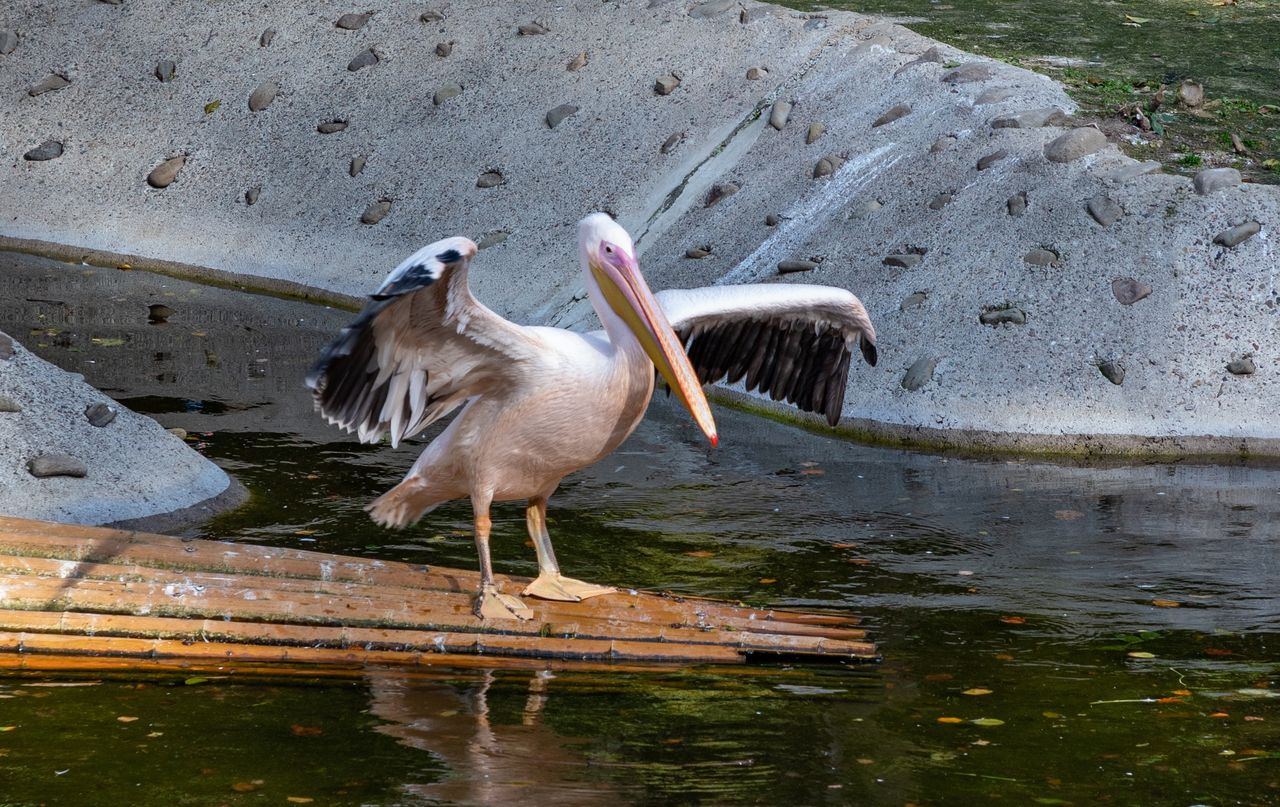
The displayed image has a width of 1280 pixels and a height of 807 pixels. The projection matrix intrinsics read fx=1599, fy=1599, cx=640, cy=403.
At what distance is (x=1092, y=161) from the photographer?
11.1 meters

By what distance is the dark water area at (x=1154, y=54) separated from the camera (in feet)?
38.6

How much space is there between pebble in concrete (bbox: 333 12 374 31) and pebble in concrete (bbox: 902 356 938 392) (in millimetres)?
8086

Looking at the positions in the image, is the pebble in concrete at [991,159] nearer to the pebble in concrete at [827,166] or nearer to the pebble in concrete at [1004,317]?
the pebble in concrete at [827,166]

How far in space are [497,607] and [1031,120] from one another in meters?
7.25

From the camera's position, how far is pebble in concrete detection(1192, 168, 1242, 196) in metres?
10.7

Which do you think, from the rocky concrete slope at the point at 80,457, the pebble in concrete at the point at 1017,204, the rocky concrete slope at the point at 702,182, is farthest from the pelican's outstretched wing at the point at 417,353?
the pebble in concrete at the point at 1017,204

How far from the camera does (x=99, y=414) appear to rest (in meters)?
8.02

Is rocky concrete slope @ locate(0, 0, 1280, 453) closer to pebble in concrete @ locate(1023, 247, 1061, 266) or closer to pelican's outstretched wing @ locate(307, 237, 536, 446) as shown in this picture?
pebble in concrete @ locate(1023, 247, 1061, 266)

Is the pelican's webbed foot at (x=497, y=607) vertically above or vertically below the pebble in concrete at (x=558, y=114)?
below

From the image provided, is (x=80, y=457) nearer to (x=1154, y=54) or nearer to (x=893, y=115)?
(x=893, y=115)

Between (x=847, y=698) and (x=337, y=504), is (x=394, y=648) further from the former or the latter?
(x=337, y=504)

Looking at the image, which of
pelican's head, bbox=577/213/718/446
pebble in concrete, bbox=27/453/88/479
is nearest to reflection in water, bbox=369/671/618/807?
pelican's head, bbox=577/213/718/446

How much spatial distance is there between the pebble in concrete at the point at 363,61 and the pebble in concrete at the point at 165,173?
71.9 inches

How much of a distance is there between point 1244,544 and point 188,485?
5.16 meters
